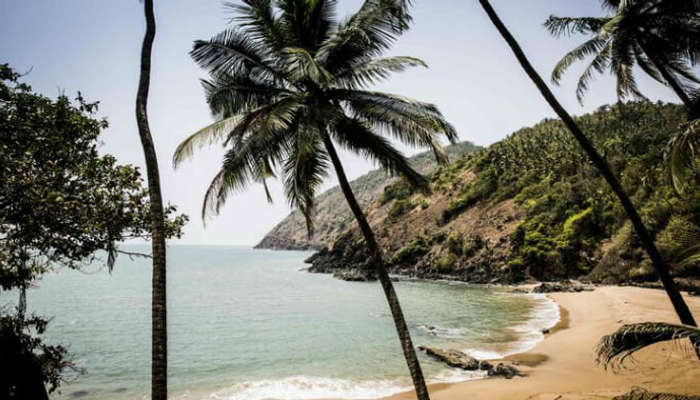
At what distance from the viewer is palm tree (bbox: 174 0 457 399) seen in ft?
20.1

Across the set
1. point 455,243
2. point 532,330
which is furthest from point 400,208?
point 532,330

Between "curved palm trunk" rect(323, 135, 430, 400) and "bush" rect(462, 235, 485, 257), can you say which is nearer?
"curved palm trunk" rect(323, 135, 430, 400)

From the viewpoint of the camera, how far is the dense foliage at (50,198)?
17.9 ft

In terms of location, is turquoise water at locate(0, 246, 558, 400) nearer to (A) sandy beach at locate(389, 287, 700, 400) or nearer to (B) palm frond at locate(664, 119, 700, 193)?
(A) sandy beach at locate(389, 287, 700, 400)

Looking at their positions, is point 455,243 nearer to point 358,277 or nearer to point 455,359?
point 358,277

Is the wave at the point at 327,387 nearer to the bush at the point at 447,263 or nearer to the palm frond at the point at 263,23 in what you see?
the palm frond at the point at 263,23

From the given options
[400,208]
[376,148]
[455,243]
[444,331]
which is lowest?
[444,331]

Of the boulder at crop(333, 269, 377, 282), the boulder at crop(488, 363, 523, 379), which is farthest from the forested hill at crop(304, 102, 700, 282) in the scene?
the boulder at crop(488, 363, 523, 379)

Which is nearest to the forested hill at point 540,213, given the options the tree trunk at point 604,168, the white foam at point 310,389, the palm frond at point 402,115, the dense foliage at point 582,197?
the dense foliage at point 582,197

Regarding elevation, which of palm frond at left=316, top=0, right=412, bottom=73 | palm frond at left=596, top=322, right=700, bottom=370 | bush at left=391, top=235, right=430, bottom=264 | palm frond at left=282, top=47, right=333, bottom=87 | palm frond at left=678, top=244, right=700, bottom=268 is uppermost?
palm frond at left=316, top=0, right=412, bottom=73

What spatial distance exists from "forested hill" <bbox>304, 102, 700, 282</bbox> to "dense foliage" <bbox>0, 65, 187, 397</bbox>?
1307cm

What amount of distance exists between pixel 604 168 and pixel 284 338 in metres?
17.5

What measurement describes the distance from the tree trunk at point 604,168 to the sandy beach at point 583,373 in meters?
2.22

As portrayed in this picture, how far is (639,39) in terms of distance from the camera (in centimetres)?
846
